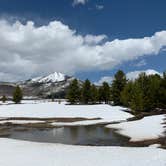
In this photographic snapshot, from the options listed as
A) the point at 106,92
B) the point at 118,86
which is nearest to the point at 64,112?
the point at 118,86

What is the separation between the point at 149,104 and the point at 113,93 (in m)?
16.4

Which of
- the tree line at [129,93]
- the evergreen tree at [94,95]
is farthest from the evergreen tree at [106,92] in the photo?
the evergreen tree at [94,95]

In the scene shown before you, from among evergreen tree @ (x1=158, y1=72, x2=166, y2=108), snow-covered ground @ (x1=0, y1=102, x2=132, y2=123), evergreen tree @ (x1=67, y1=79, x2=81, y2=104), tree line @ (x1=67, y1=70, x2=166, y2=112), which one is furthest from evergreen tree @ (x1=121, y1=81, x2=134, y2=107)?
evergreen tree @ (x1=67, y1=79, x2=81, y2=104)

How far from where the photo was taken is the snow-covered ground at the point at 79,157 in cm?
2275

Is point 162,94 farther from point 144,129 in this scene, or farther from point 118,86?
point 144,129

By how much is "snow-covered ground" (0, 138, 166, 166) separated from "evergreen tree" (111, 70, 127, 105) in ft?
219

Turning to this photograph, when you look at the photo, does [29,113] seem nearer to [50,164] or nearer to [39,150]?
[39,150]

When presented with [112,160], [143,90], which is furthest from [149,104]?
[112,160]

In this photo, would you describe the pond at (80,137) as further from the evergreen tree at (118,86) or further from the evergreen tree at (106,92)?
the evergreen tree at (106,92)

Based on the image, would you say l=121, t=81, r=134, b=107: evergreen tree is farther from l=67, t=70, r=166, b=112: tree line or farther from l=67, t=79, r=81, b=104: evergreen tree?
l=67, t=79, r=81, b=104: evergreen tree

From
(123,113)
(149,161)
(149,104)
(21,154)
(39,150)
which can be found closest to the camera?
(149,161)

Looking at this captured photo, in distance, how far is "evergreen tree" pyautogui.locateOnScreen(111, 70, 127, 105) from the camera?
314ft

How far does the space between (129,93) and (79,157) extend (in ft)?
199

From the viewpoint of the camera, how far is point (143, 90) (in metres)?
84.8
